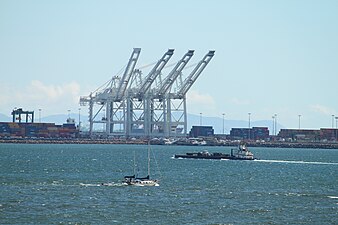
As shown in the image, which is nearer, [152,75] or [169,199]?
[169,199]

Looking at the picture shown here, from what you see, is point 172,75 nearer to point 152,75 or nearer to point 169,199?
point 152,75

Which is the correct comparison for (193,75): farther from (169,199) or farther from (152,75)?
(169,199)

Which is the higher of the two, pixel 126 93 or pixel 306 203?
pixel 126 93

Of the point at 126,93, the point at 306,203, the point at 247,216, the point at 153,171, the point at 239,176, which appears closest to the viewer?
the point at 247,216

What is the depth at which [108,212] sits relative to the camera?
4556 cm

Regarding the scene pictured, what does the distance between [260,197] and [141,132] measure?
136695mm

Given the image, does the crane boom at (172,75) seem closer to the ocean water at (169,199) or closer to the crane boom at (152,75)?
the crane boom at (152,75)

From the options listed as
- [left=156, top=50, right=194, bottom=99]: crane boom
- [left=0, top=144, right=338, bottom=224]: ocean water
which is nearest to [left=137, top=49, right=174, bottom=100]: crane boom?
[left=156, top=50, right=194, bottom=99]: crane boom

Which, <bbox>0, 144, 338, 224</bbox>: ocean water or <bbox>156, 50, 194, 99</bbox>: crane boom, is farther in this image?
<bbox>156, 50, 194, 99</bbox>: crane boom

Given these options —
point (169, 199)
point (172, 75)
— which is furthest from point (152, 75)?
point (169, 199)

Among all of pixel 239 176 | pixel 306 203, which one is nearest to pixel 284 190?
pixel 306 203

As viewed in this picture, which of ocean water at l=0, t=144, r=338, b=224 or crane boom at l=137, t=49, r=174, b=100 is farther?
crane boom at l=137, t=49, r=174, b=100

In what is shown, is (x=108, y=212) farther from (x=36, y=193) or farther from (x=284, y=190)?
(x=284, y=190)

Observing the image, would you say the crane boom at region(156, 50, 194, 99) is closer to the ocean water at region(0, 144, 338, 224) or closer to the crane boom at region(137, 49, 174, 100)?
the crane boom at region(137, 49, 174, 100)
